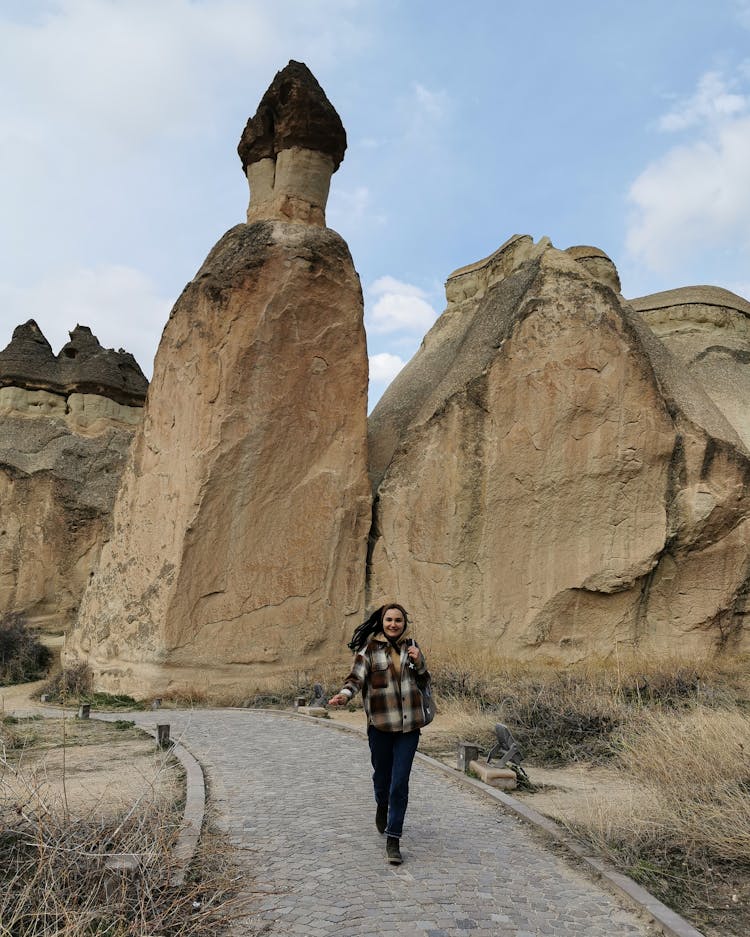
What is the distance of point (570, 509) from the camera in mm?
12836

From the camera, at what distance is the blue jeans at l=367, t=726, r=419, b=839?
3885mm

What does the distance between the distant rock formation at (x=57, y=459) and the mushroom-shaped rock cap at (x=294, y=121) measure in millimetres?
9382

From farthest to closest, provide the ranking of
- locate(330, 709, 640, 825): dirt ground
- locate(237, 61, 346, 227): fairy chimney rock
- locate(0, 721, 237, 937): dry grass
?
locate(237, 61, 346, 227): fairy chimney rock → locate(330, 709, 640, 825): dirt ground → locate(0, 721, 237, 937): dry grass

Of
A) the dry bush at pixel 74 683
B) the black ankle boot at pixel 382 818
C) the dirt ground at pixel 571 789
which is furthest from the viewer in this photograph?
the dry bush at pixel 74 683

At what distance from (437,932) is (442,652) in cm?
967

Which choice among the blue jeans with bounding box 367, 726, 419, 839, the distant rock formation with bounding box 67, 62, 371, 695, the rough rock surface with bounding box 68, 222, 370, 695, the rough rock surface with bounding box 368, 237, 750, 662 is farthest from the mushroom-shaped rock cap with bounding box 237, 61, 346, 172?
the blue jeans with bounding box 367, 726, 419, 839

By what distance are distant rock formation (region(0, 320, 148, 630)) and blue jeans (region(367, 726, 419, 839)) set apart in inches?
575

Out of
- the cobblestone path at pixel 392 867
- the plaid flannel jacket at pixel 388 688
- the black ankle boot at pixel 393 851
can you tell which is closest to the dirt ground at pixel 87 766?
the cobblestone path at pixel 392 867

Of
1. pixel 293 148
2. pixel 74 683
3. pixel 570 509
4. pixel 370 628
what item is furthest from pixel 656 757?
pixel 293 148

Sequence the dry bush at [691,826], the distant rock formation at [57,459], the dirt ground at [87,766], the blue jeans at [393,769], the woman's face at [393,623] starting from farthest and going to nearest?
1. the distant rock formation at [57,459]
2. the woman's face at [393,623]
3. the blue jeans at [393,769]
4. the dirt ground at [87,766]
5. the dry bush at [691,826]

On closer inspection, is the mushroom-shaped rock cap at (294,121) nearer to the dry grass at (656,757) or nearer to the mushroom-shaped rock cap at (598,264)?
the mushroom-shaped rock cap at (598,264)

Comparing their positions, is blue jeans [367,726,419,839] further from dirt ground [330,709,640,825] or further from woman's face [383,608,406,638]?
dirt ground [330,709,640,825]

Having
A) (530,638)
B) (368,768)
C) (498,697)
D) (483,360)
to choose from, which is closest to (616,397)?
(483,360)

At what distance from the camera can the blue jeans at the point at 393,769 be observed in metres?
3.88
